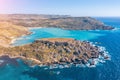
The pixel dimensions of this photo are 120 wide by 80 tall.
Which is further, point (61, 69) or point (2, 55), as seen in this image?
point (2, 55)

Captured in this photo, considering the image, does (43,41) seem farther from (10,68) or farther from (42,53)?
(10,68)

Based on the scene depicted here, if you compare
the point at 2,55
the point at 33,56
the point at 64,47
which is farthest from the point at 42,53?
the point at 2,55

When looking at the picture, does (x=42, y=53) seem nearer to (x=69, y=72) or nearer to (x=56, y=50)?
(x=56, y=50)

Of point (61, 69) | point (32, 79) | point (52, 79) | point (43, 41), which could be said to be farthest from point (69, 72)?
point (43, 41)

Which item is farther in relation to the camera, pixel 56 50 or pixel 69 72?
pixel 56 50

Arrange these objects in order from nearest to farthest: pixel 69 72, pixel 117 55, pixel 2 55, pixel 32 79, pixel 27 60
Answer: pixel 32 79 < pixel 69 72 < pixel 27 60 < pixel 2 55 < pixel 117 55

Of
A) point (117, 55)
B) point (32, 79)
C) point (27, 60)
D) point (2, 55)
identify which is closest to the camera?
point (32, 79)
